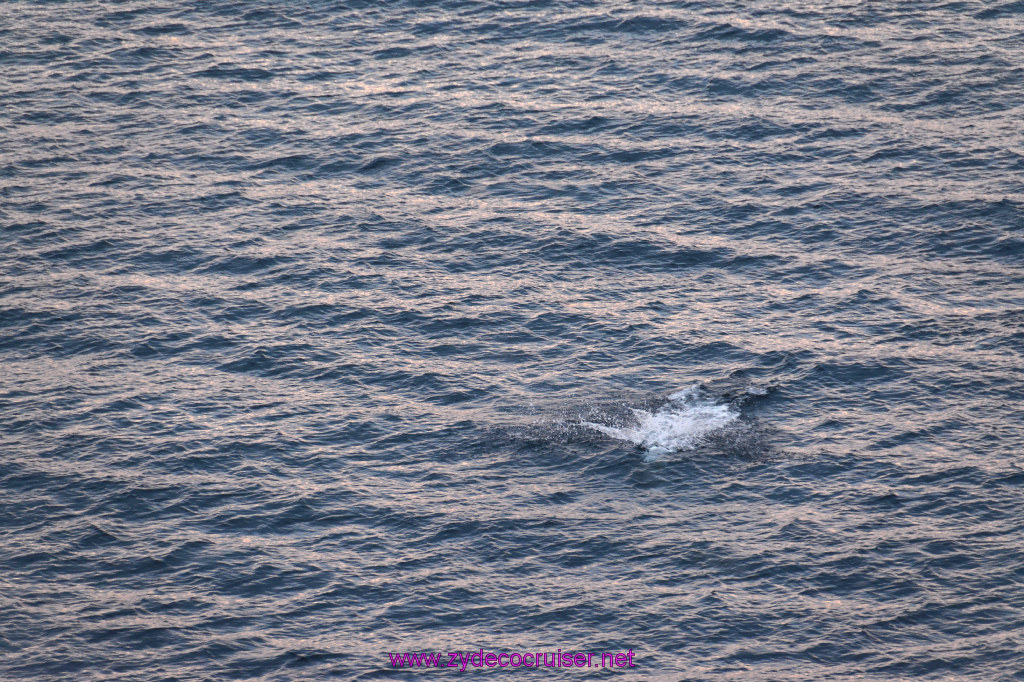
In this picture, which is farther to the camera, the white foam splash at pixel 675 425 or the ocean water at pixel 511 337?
the white foam splash at pixel 675 425

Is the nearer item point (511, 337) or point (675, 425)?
point (675, 425)

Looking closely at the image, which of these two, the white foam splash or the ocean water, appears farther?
the white foam splash

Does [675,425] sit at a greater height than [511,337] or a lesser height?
lesser

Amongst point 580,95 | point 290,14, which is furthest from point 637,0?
point 290,14

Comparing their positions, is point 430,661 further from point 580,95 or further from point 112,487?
point 580,95
